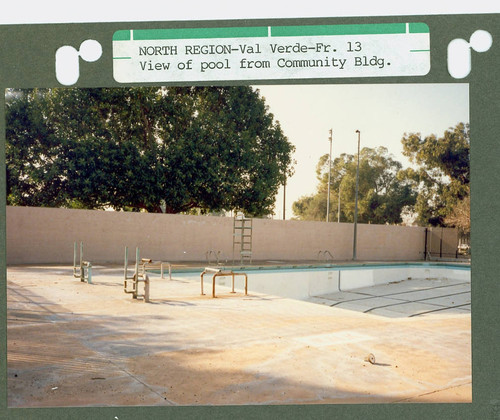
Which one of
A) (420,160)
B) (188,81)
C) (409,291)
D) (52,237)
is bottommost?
(409,291)

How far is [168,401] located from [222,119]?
9.65m

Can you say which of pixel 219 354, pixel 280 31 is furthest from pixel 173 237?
pixel 280 31

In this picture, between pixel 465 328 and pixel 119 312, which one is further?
pixel 119 312

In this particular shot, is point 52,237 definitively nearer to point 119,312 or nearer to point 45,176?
point 45,176

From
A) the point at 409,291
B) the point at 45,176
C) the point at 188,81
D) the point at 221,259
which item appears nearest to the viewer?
the point at 188,81

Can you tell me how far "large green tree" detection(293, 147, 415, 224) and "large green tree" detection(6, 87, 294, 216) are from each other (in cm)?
823

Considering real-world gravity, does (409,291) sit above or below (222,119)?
below

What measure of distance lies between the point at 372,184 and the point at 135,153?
12176 millimetres

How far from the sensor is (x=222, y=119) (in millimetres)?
11727

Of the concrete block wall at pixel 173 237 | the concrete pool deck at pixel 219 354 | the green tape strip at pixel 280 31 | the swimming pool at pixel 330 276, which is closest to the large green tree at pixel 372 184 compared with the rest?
the concrete block wall at pixel 173 237

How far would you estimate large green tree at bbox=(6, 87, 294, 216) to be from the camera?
35.0 ft

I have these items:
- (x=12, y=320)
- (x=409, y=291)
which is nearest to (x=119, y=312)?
(x=12, y=320)

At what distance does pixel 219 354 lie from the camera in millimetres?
3635

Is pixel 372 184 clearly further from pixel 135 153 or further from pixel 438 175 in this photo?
pixel 135 153
